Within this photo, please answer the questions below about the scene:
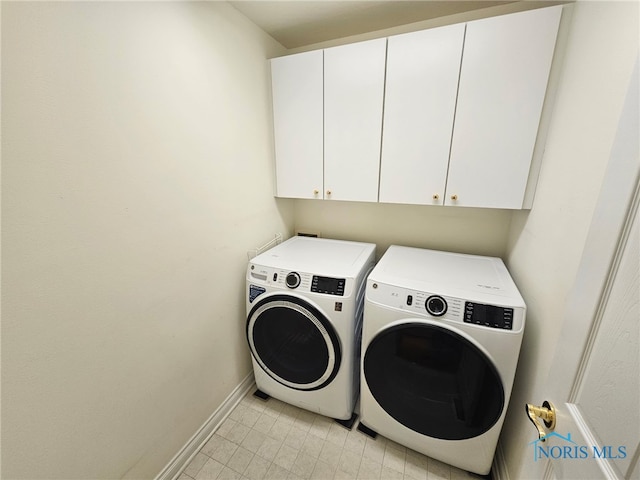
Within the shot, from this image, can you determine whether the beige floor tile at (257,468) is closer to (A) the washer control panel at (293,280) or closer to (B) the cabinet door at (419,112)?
(A) the washer control panel at (293,280)

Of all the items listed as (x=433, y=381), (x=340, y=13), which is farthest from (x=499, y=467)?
(x=340, y=13)

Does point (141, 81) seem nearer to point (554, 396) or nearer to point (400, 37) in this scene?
point (400, 37)

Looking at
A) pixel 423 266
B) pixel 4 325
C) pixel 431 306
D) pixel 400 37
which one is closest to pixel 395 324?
pixel 431 306

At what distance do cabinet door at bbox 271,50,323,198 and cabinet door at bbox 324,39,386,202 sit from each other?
0.21ft

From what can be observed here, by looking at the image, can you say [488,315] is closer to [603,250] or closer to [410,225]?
[603,250]

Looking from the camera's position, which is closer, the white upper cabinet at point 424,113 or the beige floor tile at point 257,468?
the white upper cabinet at point 424,113

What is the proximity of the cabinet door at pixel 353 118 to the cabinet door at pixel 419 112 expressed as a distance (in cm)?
6

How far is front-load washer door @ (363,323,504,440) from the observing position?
1.10m

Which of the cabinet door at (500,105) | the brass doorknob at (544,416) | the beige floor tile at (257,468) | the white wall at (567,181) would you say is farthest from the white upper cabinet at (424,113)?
the beige floor tile at (257,468)

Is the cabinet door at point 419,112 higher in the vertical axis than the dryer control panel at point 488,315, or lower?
higher

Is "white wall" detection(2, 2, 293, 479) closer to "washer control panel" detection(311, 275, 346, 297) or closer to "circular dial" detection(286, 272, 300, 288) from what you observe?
"circular dial" detection(286, 272, 300, 288)

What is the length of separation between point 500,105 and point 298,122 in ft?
3.59

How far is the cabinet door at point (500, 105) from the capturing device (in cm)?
113

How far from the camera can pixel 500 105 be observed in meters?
1.22
